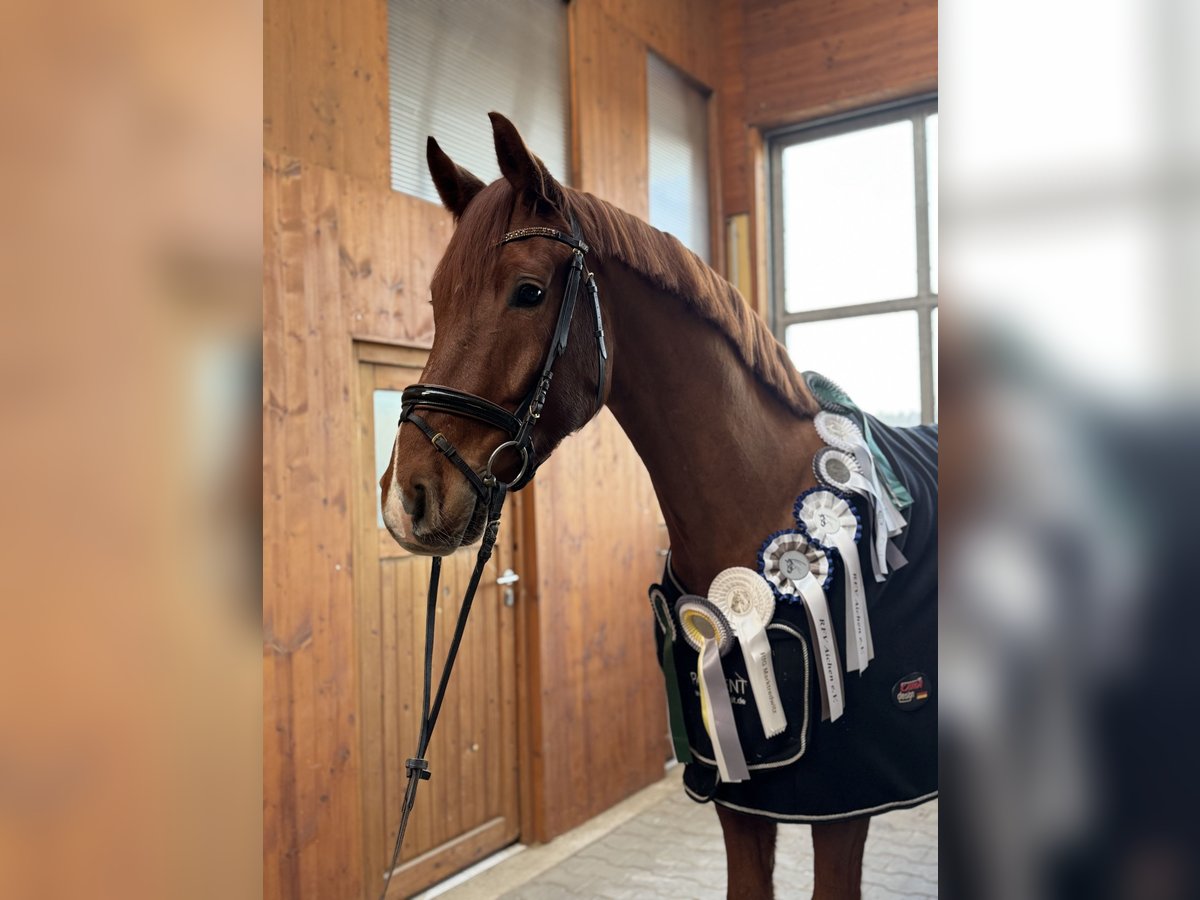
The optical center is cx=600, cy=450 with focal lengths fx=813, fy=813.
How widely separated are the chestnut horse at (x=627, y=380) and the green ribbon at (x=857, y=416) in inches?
2.9

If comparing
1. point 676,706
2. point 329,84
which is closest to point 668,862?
point 676,706

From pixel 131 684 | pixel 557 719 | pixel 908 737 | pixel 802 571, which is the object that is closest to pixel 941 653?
pixel 131 684

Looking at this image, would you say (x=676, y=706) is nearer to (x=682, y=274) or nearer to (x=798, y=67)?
(x=682, y=274)

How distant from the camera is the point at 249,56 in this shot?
1.01 ft

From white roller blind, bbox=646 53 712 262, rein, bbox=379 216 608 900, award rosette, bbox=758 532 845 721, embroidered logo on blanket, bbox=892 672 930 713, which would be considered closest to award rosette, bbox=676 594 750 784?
award rosette, bbox=758 532 845 721

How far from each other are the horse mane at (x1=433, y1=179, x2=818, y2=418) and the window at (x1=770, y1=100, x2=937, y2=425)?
2863 millimetres

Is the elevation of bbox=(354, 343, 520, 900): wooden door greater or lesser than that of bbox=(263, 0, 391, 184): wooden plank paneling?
lesser

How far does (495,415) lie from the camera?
1046 mm

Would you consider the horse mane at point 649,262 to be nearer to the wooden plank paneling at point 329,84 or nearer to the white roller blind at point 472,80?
the wooden plank paneling at point 329,84

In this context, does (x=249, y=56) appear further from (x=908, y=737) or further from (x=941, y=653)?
(x=908, y=737)

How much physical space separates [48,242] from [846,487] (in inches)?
47.3

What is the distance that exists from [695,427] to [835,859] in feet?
2.33

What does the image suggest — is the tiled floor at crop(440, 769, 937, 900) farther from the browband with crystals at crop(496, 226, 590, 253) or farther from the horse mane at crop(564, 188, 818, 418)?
the browband with crystals at crop(496, 226, 590, 253)

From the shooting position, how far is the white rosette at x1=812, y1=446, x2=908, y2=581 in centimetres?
130
